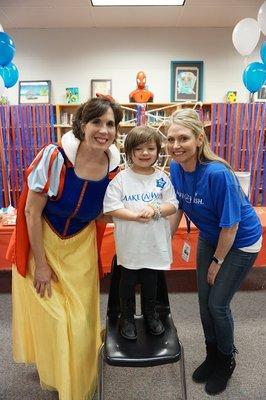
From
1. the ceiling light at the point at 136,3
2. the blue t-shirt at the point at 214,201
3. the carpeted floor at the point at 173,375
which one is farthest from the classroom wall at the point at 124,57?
the blue t-shirt at the point at 214,201

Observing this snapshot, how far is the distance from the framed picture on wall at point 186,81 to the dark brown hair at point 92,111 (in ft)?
12.9

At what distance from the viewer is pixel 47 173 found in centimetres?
122

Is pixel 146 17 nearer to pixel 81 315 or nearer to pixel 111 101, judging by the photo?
pixel 111 101

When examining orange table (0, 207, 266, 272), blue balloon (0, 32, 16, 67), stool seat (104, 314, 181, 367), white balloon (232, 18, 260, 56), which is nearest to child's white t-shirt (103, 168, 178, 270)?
stool seat (104, 314, 181, 367)

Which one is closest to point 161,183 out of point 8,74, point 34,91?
point 8,74

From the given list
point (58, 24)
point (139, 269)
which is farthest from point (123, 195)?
point (58, 24)

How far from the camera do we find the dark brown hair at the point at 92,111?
121 centimetres

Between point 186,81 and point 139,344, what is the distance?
436 cm

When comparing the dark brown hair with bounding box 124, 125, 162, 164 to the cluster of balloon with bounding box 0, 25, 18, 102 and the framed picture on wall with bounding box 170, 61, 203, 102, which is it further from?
the framed picture on wall with bounding box 170, 61, 203, 102

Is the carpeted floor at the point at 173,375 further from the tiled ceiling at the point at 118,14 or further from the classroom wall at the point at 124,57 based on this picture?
the classroom wall at the point at 124,57

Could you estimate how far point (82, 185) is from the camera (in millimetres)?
1280

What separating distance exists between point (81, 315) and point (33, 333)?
0.24 m

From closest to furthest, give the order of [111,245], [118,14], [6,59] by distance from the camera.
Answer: [111,245]
[6,59]
[118,14]

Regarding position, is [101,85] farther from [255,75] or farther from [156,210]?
[156,210]
